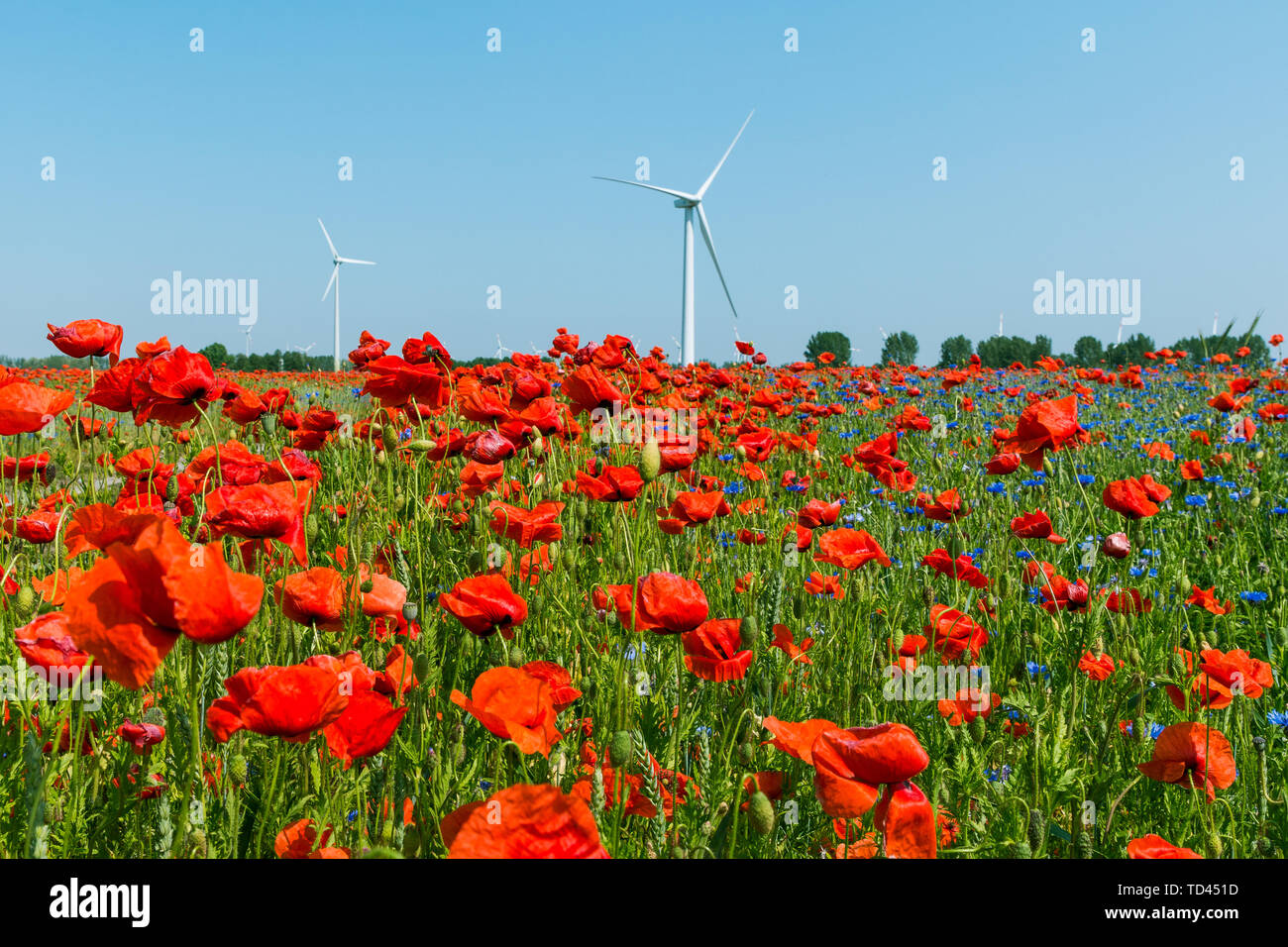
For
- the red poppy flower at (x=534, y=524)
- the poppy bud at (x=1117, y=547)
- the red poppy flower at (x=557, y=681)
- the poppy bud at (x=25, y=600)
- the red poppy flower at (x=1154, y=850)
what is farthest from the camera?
the poppy bud at (x=1117, y=547)

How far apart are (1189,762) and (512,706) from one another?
1185mm

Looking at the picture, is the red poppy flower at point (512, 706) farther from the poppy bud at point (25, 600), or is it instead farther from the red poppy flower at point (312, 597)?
the poppy bud at point (25, 600)

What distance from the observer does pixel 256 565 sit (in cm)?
207

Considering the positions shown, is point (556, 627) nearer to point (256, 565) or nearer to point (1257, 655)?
point (256, 565)

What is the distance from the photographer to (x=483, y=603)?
5.55 feet

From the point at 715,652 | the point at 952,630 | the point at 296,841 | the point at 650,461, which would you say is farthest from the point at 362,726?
the point at 952,630

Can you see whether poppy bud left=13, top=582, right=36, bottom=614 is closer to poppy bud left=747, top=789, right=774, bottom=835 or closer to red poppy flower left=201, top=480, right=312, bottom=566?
red poppy flower left=201, top=480, right=312, bottom=566

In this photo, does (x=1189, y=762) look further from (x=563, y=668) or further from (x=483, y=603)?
(x=483, y=603)

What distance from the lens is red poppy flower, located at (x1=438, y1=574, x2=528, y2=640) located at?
1.67 m

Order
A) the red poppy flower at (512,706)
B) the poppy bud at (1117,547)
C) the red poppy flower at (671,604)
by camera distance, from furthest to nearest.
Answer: the poppy bud at (1117,547), the red poppy flower at (671,604), the red poppy flower at (512,706)

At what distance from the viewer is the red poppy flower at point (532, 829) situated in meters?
0.81

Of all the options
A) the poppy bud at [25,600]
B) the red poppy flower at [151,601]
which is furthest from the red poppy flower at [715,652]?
the poppy bud at [25,600]

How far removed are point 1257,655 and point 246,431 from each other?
14.5 ft
